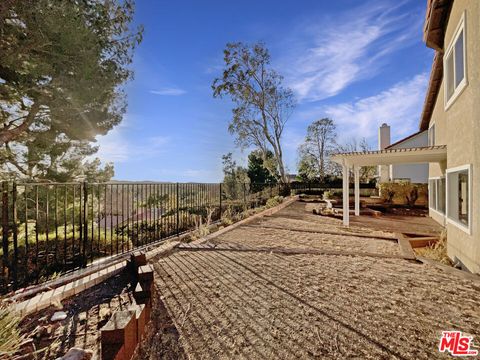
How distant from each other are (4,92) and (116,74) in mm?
3186

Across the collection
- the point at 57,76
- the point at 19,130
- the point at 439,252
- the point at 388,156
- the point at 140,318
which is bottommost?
the point at 439,252

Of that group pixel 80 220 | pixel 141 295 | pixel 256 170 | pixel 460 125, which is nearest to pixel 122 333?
pixel 141 295

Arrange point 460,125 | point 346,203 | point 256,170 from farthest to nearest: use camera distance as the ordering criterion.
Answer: point 256,170 → point 346,203 → point 460,125

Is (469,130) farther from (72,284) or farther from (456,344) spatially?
(72,284)

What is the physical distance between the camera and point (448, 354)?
1.96 meters

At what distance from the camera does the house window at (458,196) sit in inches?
189

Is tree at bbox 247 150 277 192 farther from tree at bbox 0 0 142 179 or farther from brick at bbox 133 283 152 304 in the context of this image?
brick at bbox 133 283 152 304

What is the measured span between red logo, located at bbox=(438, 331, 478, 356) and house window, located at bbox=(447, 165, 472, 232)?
3.17m

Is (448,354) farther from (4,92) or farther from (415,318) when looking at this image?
(4,92)

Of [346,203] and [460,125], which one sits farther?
[346,203]

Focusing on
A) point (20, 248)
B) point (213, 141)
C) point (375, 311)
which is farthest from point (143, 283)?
A: point (213, 141)

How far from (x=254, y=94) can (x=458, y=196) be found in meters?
17.4

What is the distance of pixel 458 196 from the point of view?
5539mm

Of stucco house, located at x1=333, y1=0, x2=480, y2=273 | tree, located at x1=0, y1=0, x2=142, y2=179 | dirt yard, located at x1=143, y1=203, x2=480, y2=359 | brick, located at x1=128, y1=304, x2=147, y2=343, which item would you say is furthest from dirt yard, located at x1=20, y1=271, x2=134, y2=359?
tree, located at x1=0, y1=0, x2=142, y2=179
